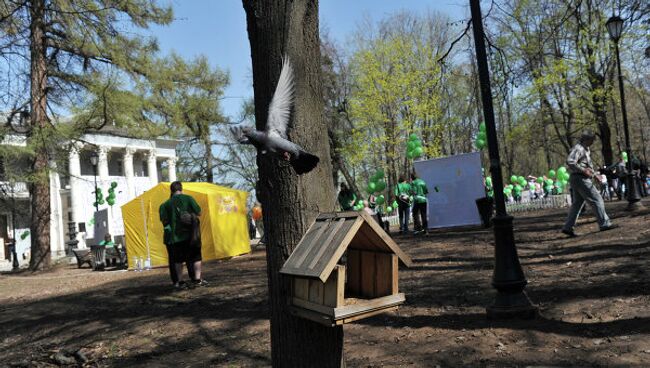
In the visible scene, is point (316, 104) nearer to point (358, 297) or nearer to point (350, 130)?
point (358, 297)

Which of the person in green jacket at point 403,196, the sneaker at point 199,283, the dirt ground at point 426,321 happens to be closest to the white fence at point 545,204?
the person in green jacket at point 403,196

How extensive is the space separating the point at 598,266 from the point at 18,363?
6643 millimetres

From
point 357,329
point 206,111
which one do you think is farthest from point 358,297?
point 206,111

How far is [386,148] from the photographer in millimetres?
34000

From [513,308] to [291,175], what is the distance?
2.96 meters

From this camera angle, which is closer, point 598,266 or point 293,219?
point 293,219

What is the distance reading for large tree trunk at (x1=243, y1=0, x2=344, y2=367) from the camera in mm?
2742

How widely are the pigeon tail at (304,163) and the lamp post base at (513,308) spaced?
2.92m

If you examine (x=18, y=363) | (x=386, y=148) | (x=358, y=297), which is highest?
(x=386, y=148)

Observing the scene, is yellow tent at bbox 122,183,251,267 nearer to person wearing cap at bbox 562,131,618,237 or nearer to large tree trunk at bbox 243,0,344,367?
person wearing cap at bbox 562,131,618,237

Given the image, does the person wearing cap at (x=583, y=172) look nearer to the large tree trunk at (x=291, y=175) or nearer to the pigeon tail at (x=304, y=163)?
the large tree trunk at (x=291, y=175)

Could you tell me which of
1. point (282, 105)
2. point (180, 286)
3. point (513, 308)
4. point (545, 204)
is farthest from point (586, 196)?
point (545, 204)

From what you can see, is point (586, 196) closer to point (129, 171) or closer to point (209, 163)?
point (209, 163)

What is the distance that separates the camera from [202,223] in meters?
14.2
